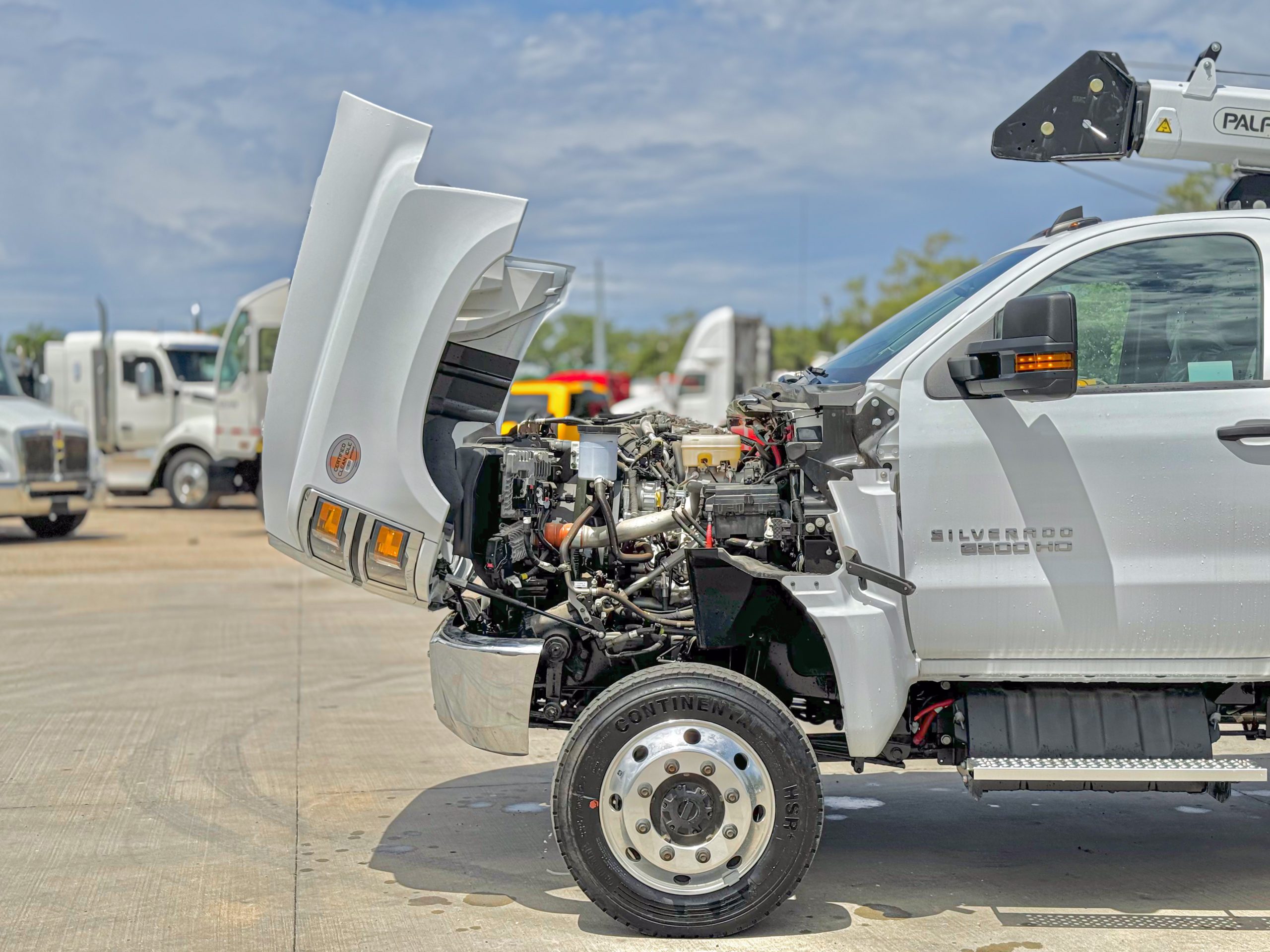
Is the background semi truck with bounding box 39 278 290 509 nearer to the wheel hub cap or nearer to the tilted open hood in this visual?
the tilted open hood

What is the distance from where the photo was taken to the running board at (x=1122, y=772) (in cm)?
431

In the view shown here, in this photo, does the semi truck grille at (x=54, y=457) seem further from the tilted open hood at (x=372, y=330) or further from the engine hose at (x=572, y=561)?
the engine hose at (x=572, y=561)

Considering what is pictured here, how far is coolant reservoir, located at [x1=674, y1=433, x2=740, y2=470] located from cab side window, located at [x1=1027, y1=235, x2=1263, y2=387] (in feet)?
4.11

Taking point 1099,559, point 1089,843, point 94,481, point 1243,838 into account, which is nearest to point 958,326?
point 1099,559

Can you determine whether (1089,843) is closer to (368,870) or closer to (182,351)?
(368,870)

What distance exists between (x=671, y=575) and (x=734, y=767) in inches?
33.4

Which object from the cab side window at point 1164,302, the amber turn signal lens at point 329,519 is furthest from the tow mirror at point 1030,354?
the amber turn signal lens at point 329,519

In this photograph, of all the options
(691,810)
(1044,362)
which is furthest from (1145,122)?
(691,810)

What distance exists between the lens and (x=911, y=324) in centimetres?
493

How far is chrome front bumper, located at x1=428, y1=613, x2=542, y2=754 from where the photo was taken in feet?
15.1

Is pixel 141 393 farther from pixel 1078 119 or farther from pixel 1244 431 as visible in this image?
pixel 1244 431

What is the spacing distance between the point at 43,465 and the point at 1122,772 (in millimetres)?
16276

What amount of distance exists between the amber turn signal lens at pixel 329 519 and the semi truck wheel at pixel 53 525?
51.2 ft

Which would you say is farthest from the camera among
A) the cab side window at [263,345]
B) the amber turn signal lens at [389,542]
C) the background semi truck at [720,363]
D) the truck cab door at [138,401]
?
the background semi truck at [720,363]
